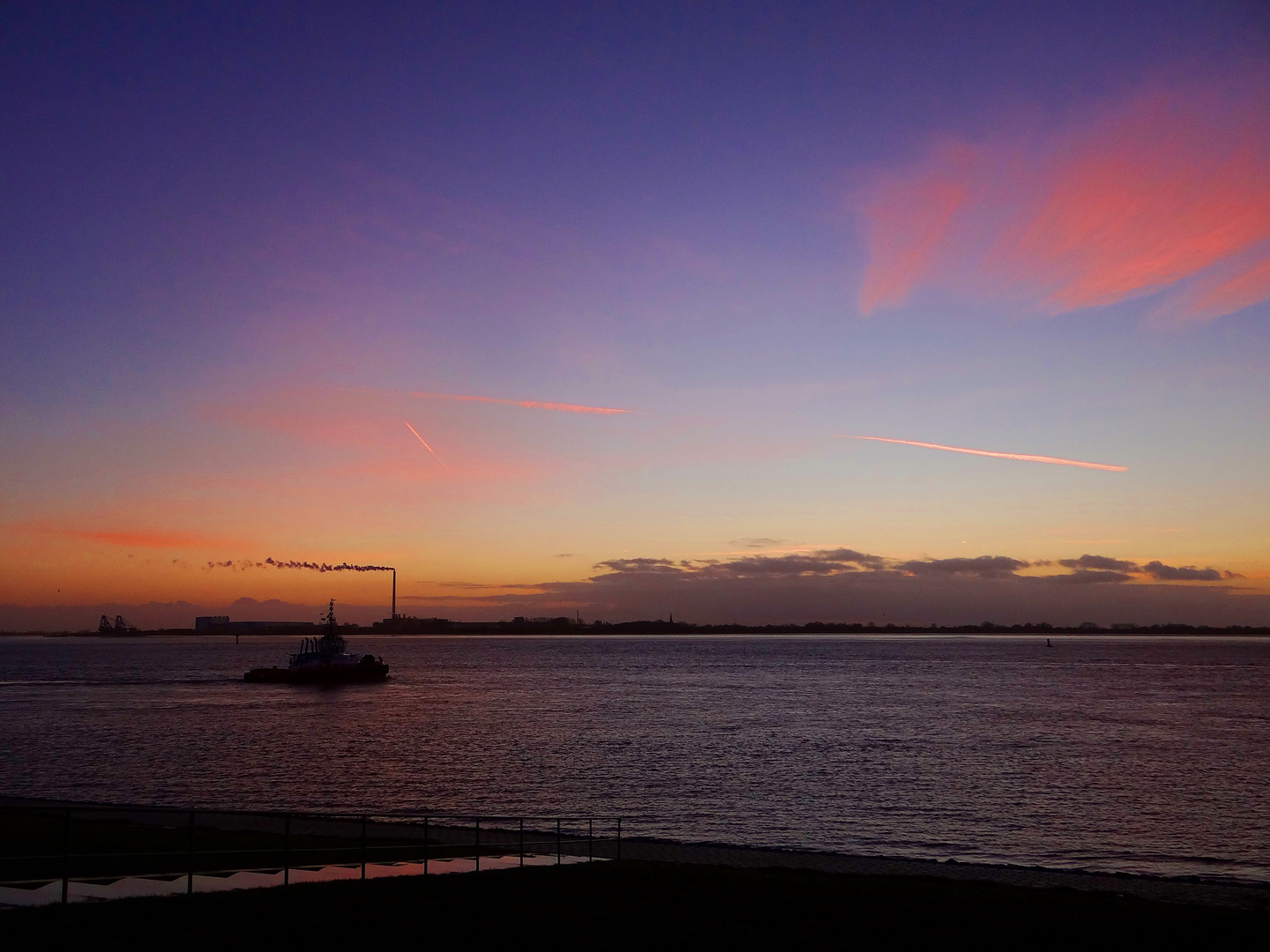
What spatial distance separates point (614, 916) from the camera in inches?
531

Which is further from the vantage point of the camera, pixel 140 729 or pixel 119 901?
pixel 140 729

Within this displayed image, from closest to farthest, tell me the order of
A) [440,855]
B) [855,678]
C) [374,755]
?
[440,855] → [374,755] → [855,678]

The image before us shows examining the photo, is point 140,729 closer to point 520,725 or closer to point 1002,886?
point 520,725

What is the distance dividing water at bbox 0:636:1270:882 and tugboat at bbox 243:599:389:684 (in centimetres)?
1650

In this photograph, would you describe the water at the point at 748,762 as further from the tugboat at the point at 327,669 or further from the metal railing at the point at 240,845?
the tugboat at the point at 327,669

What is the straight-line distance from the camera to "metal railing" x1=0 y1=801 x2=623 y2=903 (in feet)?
57.4

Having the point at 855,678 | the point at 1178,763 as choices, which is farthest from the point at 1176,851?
the point at 855,678

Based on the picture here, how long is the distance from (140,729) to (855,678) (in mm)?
101944

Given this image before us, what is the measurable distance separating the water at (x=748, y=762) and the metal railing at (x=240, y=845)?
9.13m

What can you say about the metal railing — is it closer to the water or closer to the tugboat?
the water

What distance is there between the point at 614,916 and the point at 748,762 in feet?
132

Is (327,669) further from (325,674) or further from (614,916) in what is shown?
(614,916)

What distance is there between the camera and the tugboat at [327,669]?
123 meters

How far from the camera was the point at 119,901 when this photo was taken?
12.7 metres
